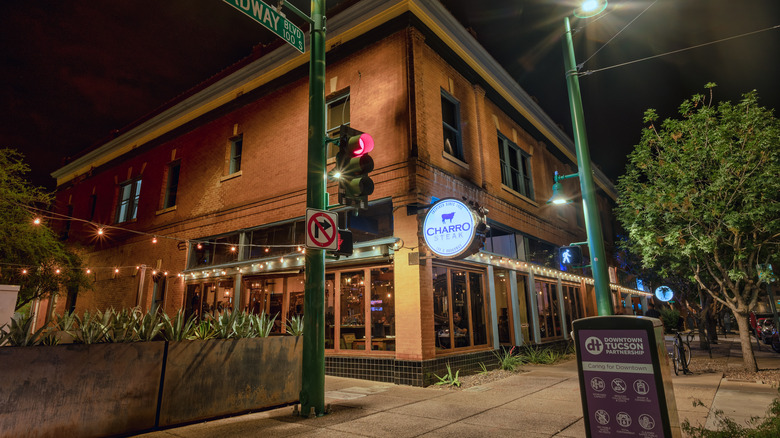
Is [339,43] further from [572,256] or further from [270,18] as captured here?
[572,256]

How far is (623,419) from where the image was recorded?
336 cm

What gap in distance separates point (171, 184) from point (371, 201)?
35.5 feet

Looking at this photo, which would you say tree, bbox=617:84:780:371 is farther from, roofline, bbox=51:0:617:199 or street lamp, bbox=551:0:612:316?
roofline, bbox=51:0:617:199

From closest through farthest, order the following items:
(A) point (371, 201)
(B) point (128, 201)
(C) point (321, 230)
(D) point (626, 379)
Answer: (D) point (626, 379), (C) point (321, 230), (A) point (371, 201), (B) point (128, 201)

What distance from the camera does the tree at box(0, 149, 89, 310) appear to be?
15742 mm

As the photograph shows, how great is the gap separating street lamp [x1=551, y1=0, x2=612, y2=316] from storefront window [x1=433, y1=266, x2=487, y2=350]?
3.44 m

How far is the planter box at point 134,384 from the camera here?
4484 millimetres

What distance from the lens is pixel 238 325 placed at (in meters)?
6.63

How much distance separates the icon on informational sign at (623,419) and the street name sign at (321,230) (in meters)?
4.21

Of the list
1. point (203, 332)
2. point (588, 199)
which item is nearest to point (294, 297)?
point (203, 332)

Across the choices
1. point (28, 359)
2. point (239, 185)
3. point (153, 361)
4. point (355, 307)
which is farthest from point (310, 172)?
point (239, 185)

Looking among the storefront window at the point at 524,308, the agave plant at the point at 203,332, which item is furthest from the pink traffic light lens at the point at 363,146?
the storefront window at the point at 524,308

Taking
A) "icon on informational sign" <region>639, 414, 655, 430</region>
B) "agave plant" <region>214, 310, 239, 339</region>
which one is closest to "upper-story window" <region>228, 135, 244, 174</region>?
"agave plant" <region>214, 310, 239, 339</region>

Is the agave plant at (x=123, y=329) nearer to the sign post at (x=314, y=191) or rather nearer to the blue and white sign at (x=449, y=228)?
the sign post at (x=314, y=191)
